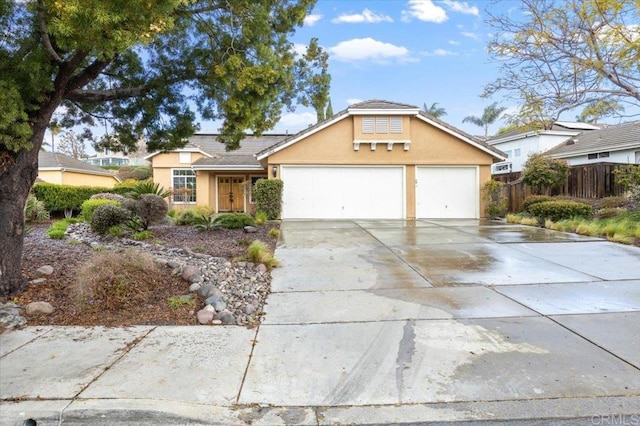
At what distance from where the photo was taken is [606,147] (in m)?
22.0

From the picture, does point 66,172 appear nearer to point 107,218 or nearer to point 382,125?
point 107,218

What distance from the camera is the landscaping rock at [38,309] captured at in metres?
5.11

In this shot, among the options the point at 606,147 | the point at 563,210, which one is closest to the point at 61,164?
the point at 563,210

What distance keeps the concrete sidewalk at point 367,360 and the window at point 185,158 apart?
65.0ft

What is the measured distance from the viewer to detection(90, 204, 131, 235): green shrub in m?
10.8

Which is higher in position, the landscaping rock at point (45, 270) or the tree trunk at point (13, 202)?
the tree trunk at point (13, 202)

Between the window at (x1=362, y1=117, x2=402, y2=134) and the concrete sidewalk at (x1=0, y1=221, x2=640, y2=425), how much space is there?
11706 mm

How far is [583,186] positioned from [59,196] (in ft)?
76.9

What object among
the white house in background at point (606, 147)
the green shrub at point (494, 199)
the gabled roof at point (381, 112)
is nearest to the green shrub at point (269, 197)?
the gabled roof at point (381, 112)

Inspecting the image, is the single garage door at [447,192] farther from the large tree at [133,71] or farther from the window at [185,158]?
the window at [185,158]

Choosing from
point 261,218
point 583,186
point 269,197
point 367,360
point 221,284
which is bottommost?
point 367,360

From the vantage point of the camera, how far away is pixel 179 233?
11633 mm

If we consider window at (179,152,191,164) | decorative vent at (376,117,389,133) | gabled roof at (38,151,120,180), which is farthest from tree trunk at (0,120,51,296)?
gabled roof at (38,151,120,180)

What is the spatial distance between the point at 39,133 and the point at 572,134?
32.4m
